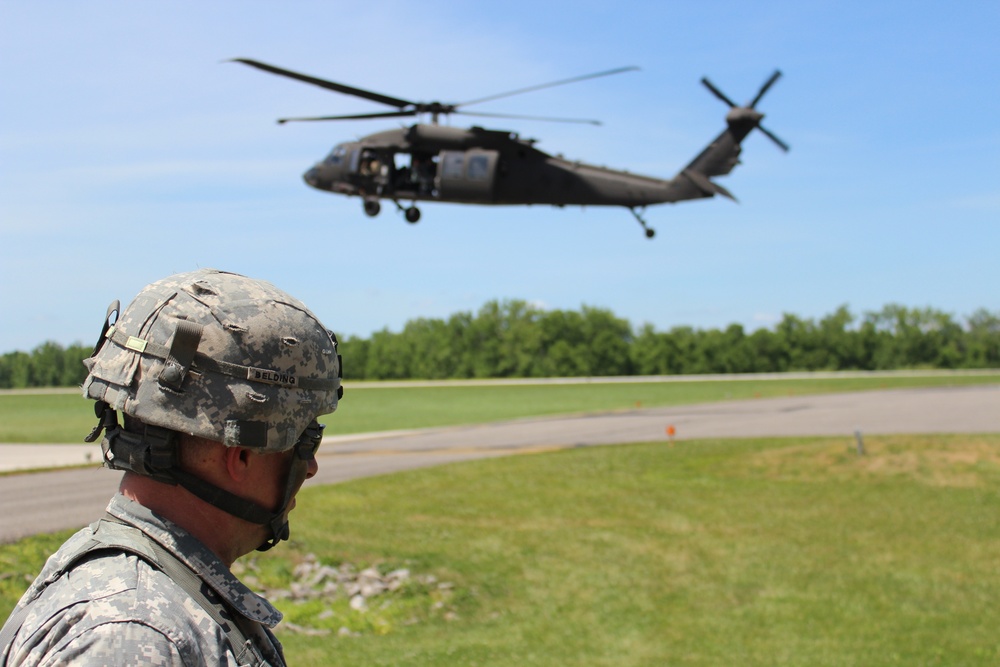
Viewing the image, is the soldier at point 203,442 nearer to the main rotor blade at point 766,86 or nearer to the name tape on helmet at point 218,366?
the name tape on helmet at point 218,366

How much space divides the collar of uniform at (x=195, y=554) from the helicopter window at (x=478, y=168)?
2303 cm

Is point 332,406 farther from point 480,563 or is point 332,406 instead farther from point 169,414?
point 480,563

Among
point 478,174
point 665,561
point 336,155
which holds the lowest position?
point 665,561

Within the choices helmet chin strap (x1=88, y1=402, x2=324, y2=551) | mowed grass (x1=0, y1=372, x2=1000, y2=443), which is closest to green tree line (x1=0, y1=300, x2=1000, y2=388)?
mowed grass (x1=0, y1=372, x2=1000, y2=443)

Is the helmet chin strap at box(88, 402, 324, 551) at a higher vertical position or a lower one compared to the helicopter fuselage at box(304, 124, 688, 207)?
lower

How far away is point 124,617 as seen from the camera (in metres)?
1.88

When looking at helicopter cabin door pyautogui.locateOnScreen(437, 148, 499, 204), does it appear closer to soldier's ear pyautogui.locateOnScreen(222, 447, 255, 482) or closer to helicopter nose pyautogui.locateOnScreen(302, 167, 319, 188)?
helicopter nose pyautogui.locateOnScreen(302, 167, 319, 188)

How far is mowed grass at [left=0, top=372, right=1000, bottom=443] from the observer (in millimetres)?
36469

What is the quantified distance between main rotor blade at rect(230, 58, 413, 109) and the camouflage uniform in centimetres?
1969

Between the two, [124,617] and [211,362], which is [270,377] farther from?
[124,617]

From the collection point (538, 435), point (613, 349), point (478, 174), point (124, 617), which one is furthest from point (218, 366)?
point (613, 349)

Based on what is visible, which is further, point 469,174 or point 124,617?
point 469,174

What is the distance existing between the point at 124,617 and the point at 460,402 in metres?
51.8

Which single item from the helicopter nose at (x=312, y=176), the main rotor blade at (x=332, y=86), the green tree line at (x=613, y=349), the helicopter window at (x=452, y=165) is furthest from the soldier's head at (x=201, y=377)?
the green tree line at (x=613, y=349)
